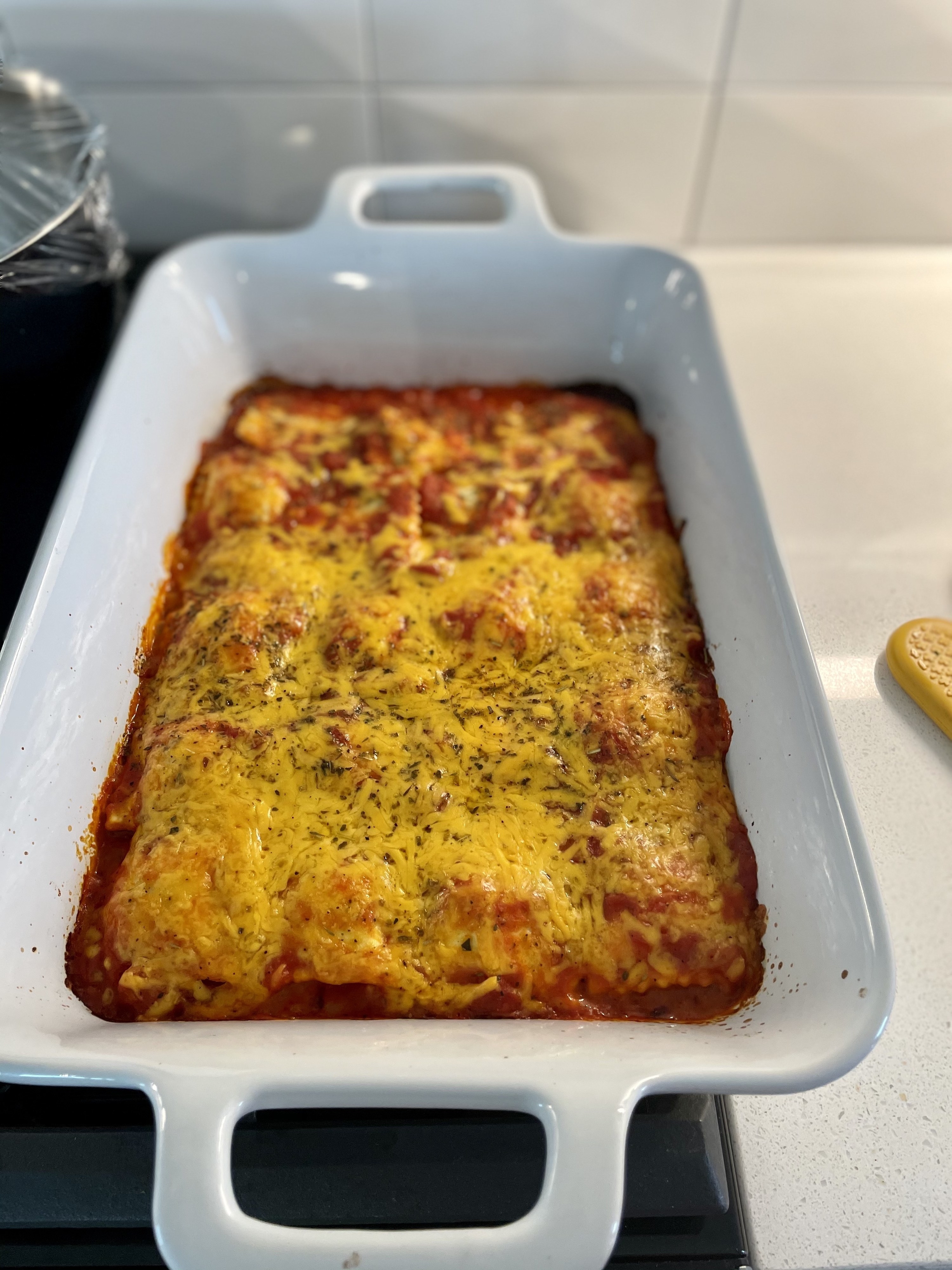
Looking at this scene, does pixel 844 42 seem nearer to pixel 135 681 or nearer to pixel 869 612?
pixel 869 612

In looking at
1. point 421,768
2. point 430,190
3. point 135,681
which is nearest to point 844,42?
point 430,190

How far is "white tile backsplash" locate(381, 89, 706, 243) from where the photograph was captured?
5.42ft

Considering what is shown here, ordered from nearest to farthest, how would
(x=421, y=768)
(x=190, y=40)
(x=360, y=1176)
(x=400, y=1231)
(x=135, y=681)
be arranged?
(x=400, y=1231)
(x=360, y=1176)
(x=421, y=768)
(x=135, y=681)
(x=190, y=40)

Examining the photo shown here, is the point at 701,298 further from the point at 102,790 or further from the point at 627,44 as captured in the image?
the point at 102,790

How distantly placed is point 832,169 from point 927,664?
110 centimetres

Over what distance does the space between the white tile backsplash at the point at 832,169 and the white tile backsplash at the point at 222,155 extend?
2.33ft

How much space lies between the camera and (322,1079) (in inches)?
30.1

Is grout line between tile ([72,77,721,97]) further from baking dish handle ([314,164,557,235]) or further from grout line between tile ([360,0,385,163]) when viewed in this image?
baking dish handle ([314,164,557,235])

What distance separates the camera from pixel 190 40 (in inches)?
61.9

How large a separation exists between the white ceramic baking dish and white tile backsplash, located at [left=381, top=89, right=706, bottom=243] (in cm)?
17

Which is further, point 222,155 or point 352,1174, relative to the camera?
point 222,155

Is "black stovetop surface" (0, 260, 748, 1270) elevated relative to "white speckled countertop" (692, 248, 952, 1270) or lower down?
lower down

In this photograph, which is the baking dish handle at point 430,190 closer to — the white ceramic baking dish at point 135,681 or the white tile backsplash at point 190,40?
the white ceramic baking dish at point 135,681

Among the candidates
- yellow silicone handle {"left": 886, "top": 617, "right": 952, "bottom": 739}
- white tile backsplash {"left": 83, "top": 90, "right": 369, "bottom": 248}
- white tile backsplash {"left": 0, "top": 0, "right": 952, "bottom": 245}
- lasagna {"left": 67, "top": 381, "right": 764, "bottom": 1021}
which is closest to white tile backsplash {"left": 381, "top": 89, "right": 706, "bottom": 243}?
white tile backsplash {"left": 0, "top": 0, "right": 952, "bottom": 245}
